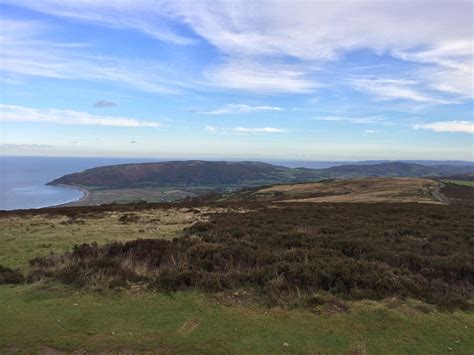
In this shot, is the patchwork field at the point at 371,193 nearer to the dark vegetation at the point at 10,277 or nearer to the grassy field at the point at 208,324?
the grassy field at the point at 208,324

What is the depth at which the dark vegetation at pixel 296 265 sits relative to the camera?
9227mm

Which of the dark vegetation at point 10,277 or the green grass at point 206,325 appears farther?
the dark vegetation at point 10,277

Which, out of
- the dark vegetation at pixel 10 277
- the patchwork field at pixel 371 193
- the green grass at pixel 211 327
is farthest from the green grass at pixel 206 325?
the patchwork field at pixel 371 193

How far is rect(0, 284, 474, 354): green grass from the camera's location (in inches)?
253

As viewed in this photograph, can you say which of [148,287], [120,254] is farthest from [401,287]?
[120,254]

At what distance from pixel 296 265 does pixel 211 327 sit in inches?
156

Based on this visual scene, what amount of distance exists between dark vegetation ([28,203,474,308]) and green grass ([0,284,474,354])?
0.86 m

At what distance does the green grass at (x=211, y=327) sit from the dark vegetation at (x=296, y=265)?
2.81 feet

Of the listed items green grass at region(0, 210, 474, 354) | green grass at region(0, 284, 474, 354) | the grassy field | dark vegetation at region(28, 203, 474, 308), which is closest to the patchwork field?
dark vegetation at region(28, 203, 474, 308)

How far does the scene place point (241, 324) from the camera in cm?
731

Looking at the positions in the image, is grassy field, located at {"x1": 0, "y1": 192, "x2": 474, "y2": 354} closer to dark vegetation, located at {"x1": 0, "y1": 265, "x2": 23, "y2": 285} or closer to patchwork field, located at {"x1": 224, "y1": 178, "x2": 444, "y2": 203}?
dark vegetation, located at {"x1": 0, "y1": 265, "x2": 23, "y2": 285}

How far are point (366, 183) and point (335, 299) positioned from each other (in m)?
71.7

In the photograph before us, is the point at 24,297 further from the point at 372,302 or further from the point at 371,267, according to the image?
the point at 371,267

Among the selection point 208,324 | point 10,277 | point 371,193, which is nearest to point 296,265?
point 208,324
